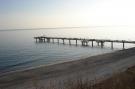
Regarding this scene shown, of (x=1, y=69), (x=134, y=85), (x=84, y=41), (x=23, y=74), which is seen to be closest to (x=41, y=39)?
(x=84, y=41)

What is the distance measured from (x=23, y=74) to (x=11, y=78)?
189cm

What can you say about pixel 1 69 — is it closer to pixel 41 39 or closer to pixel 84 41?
pixel 84 41

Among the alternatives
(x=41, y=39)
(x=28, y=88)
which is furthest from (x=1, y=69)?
(x=41, y=39)

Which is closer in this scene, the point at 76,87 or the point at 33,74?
the point at 76,87

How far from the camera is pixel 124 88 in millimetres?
5629

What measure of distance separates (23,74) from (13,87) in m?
5.40

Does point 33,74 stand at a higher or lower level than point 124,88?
lower

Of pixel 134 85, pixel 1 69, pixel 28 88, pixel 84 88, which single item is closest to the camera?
pixel 84 88

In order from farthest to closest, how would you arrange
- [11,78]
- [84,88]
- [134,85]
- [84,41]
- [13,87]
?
[84,41] < [11,78] < [13,87] < [134,85] < [84,88]

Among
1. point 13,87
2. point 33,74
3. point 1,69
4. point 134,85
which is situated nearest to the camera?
point 134,85

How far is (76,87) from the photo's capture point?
5391mm

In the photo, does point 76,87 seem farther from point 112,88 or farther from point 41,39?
point 41,39

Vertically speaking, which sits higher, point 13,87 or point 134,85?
point 134,85

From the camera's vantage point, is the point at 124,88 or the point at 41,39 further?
the point at 41,39
